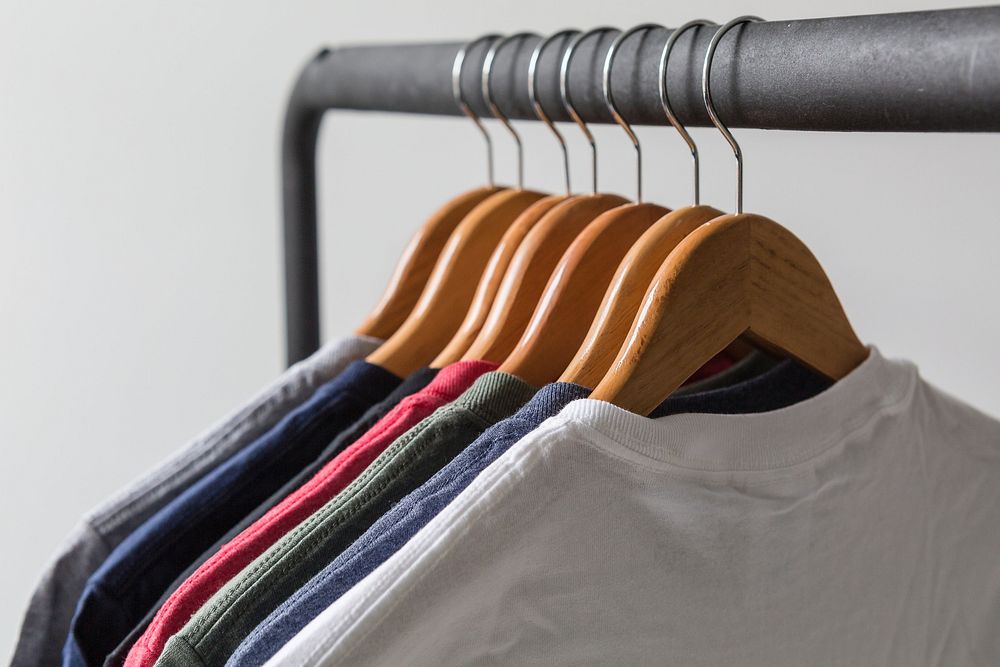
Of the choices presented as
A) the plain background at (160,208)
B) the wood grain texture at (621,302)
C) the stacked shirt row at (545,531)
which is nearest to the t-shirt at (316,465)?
the stacked shirt row at (545,531)

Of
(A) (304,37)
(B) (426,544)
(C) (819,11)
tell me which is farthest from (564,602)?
(A) (304,37)

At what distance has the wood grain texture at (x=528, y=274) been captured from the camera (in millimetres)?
550

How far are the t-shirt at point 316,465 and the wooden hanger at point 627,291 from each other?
4.2 inches

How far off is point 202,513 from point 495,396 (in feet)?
0.60

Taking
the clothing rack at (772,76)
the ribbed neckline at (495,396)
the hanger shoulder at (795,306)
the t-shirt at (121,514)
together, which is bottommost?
the t-shirt at (121,514)

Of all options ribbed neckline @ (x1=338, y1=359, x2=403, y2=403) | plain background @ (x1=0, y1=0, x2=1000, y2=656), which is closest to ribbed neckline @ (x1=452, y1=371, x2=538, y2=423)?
ribbed neckline @ (x1=338, y1=359, x2=403, y2=403)

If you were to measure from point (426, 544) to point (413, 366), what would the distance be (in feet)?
0.71

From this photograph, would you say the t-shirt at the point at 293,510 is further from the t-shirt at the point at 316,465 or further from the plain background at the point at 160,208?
the plain background at the point at 160,208

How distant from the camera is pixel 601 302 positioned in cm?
52

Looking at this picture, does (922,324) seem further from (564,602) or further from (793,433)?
(564,602)

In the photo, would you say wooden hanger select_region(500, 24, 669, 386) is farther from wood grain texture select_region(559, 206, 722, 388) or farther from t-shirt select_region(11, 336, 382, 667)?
t-shirt select_region(11, 336, 382, 667)

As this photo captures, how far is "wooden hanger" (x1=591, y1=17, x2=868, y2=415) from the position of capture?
0.46 m

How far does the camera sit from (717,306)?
478mm

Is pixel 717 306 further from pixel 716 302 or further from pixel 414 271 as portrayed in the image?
pixel 414 271
